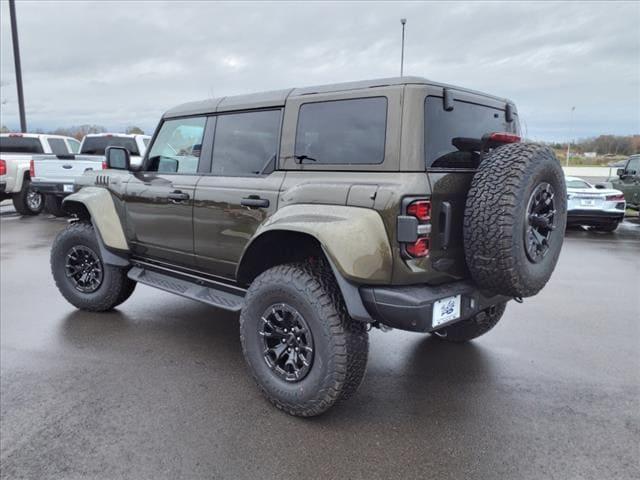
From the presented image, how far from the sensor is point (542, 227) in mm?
2861

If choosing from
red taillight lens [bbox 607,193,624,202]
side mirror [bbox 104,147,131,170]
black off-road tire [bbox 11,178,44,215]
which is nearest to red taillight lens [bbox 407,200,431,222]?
side mirror [bbox 104,147,131,170]

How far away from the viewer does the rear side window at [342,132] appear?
2852 millimetres

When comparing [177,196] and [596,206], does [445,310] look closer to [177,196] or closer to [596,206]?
[177,196]

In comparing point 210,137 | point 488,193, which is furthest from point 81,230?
point 488,193

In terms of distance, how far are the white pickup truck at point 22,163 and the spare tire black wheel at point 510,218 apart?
1226 centimetres

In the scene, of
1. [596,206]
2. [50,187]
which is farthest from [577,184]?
[50,187]

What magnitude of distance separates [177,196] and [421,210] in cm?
205

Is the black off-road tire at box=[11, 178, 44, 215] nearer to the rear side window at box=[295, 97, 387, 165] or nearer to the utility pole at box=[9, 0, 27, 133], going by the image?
the utility pole at box=[9, 0, 27, 133]

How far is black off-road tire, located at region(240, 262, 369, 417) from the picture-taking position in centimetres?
278

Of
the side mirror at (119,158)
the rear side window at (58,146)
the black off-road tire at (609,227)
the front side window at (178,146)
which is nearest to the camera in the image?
the front side window at (178,146)

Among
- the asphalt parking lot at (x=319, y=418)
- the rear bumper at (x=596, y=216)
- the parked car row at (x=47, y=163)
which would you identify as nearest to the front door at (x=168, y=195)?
the asphalt parking lot at (x=319, y=418)

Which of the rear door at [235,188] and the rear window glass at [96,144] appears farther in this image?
the rear window glass at [96,144]

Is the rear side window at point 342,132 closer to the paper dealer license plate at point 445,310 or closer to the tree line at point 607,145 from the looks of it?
Result: the paper dealer license plate at point 445,310

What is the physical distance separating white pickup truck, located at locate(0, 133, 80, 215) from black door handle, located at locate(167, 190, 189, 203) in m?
10.1
